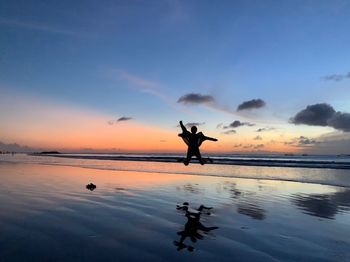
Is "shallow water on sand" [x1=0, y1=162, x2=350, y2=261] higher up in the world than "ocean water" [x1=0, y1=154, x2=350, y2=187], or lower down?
lower down

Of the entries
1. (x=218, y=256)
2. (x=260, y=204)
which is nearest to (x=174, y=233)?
(x=218, y=256)

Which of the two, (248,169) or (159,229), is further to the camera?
(248,169)

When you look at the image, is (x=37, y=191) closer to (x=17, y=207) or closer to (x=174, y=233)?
(x=17, y=207)

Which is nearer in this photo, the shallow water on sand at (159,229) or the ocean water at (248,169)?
the shallow water on sand at (159,229)

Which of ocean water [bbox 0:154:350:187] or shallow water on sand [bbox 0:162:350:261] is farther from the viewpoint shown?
ocean water [bbox 0:154:350:187]

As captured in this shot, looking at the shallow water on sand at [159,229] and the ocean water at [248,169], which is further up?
the ocean water at [248,169]

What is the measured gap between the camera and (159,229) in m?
10.1

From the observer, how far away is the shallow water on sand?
7.80 metres

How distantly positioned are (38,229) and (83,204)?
172 inches

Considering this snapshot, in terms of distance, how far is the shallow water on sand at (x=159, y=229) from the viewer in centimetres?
780

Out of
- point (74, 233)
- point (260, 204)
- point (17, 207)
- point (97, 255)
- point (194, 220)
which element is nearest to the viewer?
point (97, 255)

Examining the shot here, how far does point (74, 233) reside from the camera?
9.27 metres

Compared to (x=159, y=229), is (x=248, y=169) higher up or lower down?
higher up

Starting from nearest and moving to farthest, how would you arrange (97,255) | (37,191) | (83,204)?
1. (97,255)
2. (83,204)
3. (37,191)
